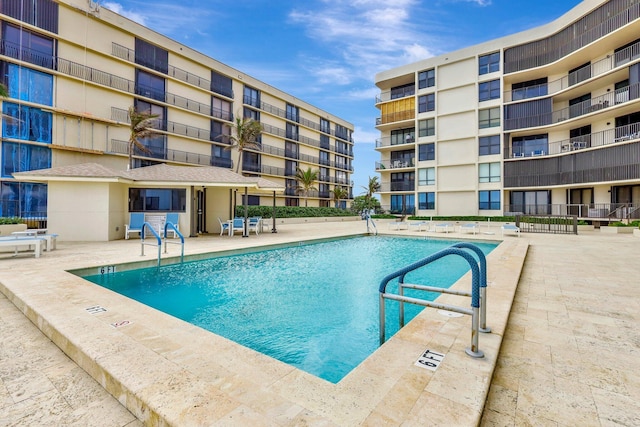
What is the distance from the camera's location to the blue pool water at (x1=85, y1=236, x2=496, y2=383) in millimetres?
3816

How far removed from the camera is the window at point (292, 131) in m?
37.2

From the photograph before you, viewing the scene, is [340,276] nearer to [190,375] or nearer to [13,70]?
[190,375]

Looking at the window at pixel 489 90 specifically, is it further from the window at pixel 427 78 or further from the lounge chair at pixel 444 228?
the lounge chair at pixel 444 228

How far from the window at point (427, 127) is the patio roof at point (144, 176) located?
61.2 ft

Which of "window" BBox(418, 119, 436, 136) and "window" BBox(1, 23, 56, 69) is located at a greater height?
"window" BBox(1, 23, 56, 69)

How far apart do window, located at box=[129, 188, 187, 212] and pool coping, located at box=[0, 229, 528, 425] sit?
963 centimetres

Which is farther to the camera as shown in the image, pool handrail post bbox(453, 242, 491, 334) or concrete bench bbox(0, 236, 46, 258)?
concrete bench bbox(0, 236, 46, 258)

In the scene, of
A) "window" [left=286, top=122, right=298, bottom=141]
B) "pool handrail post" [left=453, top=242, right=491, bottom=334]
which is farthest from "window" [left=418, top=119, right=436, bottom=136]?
"pool handrail post" [left=453, top=242, right=491, bottom=334]

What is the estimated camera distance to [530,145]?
2403cm

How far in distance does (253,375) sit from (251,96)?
112ft

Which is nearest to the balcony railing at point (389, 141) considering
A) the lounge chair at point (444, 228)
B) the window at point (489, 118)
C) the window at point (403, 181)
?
the window at point (403, 181)

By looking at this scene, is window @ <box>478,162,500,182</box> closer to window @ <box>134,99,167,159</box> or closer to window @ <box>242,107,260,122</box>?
window @ <box>242,107,260,122</box>

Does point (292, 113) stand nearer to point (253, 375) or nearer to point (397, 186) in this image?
point (397, 186)

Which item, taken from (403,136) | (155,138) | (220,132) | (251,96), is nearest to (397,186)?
(403,136)
